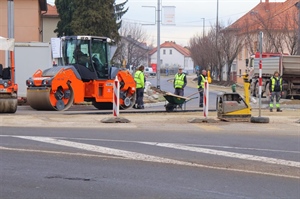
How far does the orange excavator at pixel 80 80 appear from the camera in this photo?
20609 mm

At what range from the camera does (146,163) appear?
991 centimetres

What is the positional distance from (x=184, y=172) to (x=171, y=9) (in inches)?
1360

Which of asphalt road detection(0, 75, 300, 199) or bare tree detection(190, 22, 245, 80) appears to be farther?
bare tree detection(190, 22, 245, 80)

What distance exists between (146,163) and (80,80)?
11.8 metres

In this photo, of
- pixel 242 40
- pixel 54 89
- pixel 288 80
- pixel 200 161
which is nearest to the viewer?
pixel 200 161

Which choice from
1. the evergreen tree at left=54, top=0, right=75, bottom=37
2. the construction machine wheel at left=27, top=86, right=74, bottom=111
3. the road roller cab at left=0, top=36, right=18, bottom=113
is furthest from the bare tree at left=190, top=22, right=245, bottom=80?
the road roller cab at left=0, top=36, right=18, bottom=113

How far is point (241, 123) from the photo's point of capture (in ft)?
55.8

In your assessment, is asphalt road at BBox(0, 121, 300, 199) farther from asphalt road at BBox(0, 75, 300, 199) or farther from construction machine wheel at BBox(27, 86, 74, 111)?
construction machine wheel at BBox(27, 86, 74, 111)

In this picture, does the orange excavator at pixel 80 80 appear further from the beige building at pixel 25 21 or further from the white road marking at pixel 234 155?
the beige building at pixel 25 21

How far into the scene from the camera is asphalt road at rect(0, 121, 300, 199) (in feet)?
26.0

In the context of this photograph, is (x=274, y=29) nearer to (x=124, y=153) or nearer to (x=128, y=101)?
(x=128, y=101)

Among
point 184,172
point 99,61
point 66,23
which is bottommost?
point 184,172

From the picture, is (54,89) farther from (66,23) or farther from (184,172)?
(66,23)

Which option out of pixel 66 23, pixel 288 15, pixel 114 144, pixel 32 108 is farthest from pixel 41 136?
pixel 288 15
